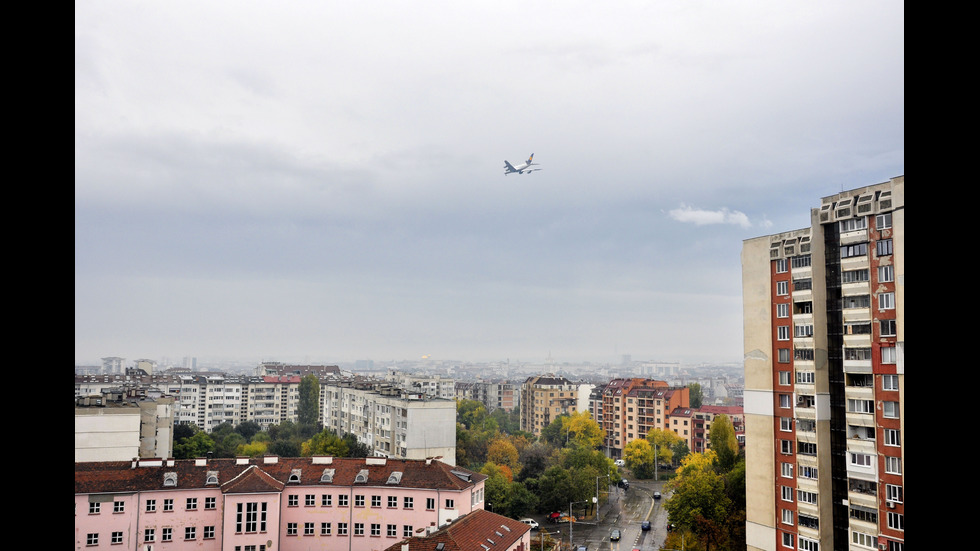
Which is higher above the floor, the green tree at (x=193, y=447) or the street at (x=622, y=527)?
the green tree at (x=193, y=447)

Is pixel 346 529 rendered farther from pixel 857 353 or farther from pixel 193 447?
pixel 193 447

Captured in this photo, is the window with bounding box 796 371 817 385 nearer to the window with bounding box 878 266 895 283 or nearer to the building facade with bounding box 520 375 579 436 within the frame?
the window with bounding box 878 266 895 283

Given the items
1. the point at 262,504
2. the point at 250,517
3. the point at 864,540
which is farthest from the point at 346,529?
the point at 864,540

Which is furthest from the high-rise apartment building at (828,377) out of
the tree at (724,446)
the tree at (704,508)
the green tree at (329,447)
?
the green tree at (329,447)

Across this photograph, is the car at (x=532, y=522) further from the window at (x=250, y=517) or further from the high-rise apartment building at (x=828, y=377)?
the window at (x=250, y=517)

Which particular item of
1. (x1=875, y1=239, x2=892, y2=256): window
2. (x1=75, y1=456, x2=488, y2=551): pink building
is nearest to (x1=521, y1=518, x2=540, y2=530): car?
(x1=75, y1=456, x2=488, y2=551): pink building

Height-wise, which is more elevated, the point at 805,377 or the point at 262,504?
the point at 805,377
